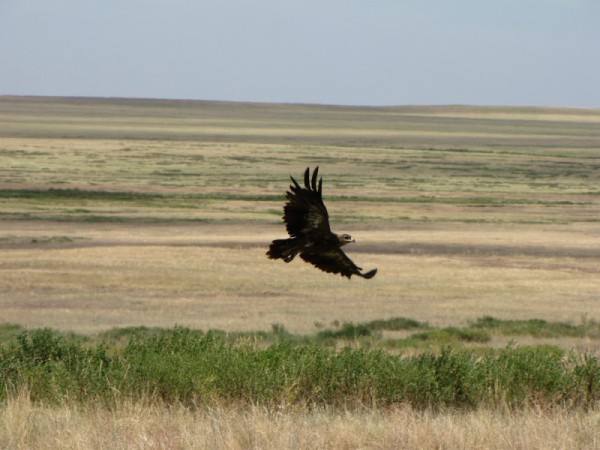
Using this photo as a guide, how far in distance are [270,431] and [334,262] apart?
1984 millimetres

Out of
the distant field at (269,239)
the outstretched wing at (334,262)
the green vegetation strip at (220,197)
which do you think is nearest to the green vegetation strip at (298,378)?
the outstretched wing at (334,262)

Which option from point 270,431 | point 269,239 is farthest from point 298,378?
point 269,239

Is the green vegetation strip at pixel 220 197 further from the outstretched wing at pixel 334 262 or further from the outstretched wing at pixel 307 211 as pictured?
the outstretched wing at pixel 307 211

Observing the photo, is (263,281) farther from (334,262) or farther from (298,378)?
(334,262)

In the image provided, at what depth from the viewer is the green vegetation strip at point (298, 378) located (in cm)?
1173

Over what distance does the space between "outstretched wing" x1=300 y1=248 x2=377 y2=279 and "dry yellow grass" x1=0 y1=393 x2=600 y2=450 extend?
1.29 m

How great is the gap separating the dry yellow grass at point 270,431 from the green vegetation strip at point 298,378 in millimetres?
1032

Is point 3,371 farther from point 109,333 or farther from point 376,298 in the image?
point 376,298

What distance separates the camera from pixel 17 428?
31.2 feet

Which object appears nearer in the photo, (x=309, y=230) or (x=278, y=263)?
(x=309, y=230)

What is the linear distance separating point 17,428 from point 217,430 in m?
1.54

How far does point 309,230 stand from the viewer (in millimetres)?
10484

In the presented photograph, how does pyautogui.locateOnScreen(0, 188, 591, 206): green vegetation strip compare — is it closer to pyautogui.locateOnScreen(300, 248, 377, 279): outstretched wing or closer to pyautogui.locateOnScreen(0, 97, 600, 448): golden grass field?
pyautogui.locateOnScreen(0, 97, 600, 448): golden grass field

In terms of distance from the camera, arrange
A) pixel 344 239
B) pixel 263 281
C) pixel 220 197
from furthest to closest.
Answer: pixel 220 197 < pixel 263 281 < pixel 344 239
